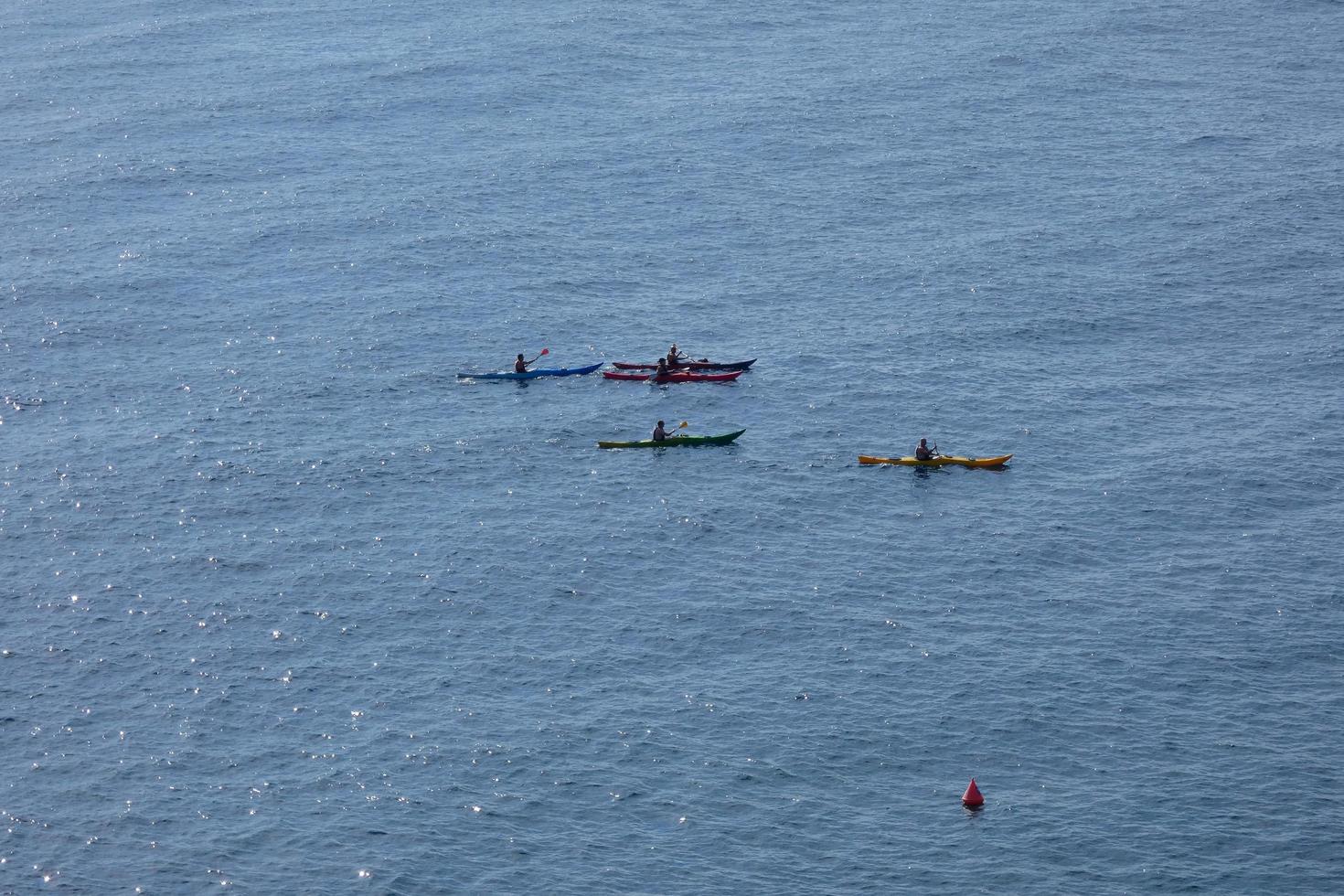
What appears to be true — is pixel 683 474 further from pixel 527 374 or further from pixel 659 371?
pixel 527 374

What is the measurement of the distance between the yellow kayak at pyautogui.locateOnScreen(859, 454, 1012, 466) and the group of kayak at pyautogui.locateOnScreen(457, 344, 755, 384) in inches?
623

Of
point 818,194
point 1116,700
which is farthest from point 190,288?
point 1116,700

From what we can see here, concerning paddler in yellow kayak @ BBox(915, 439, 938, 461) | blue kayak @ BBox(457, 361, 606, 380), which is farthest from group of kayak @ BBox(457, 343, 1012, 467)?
paddler in yellow kayak @ BBox(915, 439, 938, 461)

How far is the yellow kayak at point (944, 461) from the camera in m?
107

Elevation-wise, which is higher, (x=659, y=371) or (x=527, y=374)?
(x=659, y=371)

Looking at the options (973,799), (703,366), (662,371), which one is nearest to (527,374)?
(662,371)

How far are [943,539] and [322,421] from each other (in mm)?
45078

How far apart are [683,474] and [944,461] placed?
1707cm

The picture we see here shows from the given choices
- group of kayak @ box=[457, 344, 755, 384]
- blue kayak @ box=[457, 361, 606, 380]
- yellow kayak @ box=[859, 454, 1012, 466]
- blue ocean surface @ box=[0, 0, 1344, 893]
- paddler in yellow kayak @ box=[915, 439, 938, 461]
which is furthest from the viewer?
blue kayak @ box=[457, 361, 606, 380]

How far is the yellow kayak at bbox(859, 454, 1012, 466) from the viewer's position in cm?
10731

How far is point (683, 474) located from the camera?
109 metres

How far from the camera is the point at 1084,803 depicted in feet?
251

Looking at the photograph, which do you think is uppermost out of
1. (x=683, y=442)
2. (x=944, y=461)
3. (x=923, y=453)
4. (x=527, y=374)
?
(x=527, y=374)

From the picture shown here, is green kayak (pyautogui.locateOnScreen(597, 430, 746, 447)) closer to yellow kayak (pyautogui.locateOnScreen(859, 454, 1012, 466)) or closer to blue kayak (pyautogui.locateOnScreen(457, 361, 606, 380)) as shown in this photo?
yellow kayak (pyautogui.locateOnScreen(859, 454, 1012, 466))
